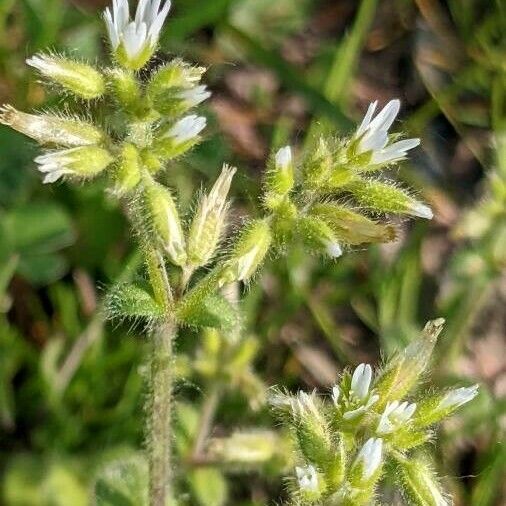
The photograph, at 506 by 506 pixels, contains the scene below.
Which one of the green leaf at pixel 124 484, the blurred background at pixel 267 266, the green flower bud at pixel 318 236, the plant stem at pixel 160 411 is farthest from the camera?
the blurred background at pixel 267 266

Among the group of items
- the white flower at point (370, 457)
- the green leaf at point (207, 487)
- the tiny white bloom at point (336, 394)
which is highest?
the tiny white bloom at point (336, 394)

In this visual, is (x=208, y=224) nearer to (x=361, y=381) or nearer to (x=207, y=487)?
(x=361, y=381)

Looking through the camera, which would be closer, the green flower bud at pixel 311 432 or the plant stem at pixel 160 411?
the green flower bud at pixel 311 432

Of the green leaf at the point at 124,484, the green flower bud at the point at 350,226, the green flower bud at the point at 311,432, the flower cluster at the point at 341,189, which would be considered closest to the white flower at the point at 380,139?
the flower cluster at the point at 341,189

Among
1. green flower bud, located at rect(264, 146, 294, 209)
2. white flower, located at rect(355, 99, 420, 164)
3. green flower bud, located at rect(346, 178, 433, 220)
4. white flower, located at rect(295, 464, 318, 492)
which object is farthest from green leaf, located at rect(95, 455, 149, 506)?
white flower, located at rect(355, 99, 420, 164)

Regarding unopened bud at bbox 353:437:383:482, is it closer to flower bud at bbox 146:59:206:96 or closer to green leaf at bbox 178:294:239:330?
green leaf at bbox 178:294:239:330

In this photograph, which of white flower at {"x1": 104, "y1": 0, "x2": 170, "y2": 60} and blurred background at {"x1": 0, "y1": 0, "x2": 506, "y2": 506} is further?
blurred background at {"x1": 0, "y1": 0, "x2": 506, "y2": 506}

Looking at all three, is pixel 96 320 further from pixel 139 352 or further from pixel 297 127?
pixel 297 127

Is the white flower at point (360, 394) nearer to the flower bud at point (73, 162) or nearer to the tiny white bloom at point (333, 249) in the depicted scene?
the tiny white bloom at point (333, 249)
